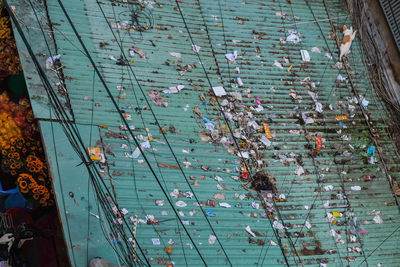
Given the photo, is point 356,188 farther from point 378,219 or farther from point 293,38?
point 293,38

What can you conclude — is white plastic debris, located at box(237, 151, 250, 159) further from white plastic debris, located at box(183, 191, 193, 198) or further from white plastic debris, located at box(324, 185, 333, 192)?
white plastic debris, located at box(324, 185, 333, 192)

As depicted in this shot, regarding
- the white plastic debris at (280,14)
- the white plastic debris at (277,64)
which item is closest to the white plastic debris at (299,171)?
the white plastic debris at (277,64)

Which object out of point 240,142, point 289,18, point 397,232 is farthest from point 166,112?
point 397,232

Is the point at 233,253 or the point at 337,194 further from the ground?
the point at 337,194

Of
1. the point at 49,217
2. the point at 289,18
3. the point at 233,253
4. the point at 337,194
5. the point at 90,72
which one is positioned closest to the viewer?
the point at 233,253

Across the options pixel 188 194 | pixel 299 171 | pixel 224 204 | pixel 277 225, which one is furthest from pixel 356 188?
pixel 188 194

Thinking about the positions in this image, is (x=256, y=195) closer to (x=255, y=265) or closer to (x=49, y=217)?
(x=255, y=265)

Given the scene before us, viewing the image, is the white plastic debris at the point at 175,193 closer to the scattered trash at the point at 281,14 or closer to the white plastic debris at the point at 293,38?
the white plastic debris at the point at 293,38
